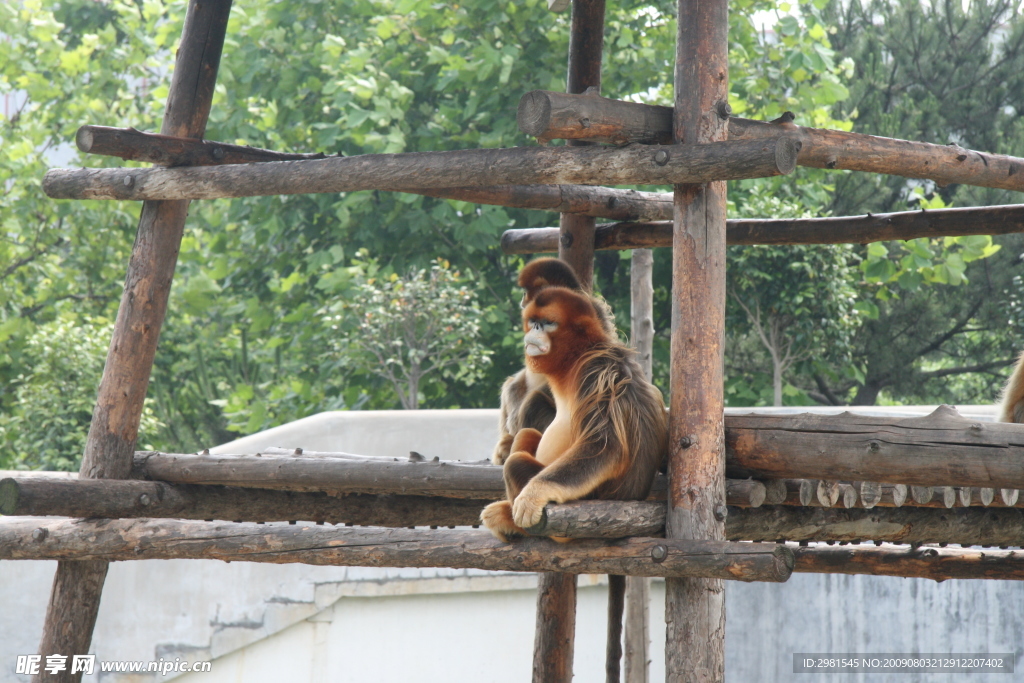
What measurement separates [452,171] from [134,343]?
1762 mm

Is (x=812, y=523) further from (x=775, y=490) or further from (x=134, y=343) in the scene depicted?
(x=134, y=343)

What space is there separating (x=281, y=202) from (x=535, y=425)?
7.32 meters

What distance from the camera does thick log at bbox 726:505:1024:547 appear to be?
385cm

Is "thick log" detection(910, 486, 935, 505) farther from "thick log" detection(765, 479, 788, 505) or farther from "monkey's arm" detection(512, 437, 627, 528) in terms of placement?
"monkey's arm" detection(512, 437, 627, 528)

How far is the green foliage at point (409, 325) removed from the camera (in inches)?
376

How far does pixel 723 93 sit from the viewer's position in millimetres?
3504

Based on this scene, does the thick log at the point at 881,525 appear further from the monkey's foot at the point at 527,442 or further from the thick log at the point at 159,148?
the thick log at the point at 159,148

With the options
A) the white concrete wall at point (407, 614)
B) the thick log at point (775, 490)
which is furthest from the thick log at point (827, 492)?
the white concrete wall at point (407, 614)

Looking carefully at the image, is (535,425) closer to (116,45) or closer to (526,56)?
(526,56)

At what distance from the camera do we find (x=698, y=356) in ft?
11.1

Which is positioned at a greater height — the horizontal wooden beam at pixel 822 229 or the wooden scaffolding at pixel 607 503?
the horizontal wooden beam at pixel 822 229

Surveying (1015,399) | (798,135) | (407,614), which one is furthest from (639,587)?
(798,135)

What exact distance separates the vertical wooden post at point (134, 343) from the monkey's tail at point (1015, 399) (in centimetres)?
378

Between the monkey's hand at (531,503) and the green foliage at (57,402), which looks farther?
the green foliage at (57,402)
